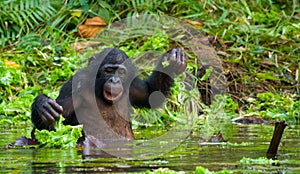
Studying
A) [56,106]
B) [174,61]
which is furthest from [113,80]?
[56,106]

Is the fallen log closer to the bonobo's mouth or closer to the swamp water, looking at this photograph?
the swamp water

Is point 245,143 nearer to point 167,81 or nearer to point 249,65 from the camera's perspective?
point 167,81

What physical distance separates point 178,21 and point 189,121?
9.62ft

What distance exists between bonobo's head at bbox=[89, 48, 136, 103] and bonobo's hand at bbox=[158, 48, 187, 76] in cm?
39

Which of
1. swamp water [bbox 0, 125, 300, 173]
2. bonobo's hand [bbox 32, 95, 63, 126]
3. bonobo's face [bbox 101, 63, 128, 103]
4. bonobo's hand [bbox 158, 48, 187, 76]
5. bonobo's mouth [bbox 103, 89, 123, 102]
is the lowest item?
swamp water [bbox 0, 125, 300, 173]

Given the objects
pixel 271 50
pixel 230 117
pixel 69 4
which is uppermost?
pixel 69 4

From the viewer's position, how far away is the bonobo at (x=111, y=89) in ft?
21.9

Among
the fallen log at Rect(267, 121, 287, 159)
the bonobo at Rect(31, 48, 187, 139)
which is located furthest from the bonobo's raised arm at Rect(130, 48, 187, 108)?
the fallen log at Rect(267, 121, 287, 159)

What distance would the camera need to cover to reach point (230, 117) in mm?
9492

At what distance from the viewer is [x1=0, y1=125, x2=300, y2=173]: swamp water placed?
405cm

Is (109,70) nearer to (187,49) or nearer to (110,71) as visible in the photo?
(110,71)

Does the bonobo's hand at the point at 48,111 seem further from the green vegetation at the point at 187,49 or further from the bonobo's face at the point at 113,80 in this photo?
the green vegetation at the point at 187,49

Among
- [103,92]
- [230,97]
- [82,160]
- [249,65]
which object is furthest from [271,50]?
[82,160]

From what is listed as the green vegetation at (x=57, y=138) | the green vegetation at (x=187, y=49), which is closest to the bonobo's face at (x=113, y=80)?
the green vegetation at (x=57, y=138)
